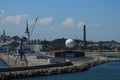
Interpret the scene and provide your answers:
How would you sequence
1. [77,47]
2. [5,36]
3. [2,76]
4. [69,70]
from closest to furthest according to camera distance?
[2,76] → [69,70] → [5,36] → [77,47]

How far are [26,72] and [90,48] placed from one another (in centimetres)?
12284

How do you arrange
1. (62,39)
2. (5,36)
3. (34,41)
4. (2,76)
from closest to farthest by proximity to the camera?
(2,76), (5,36), (34,41), (62,39)

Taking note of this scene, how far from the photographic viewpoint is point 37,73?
45.3 metres

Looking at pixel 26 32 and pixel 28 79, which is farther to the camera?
pixel 26 32

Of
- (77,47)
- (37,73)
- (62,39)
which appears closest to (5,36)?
(77,47)

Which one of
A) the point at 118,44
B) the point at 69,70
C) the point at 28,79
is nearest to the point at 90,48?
the point at 118,44

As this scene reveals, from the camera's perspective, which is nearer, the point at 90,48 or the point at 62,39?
the point at 90,48

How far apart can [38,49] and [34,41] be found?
8.24 meters

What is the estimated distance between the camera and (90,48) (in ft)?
543

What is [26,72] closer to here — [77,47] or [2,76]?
[2,76]

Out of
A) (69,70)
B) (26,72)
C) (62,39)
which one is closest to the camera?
(26,72)

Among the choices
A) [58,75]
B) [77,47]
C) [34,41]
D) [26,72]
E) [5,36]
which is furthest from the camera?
[34,41]

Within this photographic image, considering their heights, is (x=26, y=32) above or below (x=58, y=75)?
above

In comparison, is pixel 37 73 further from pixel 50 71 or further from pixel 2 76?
pixel 2 76
